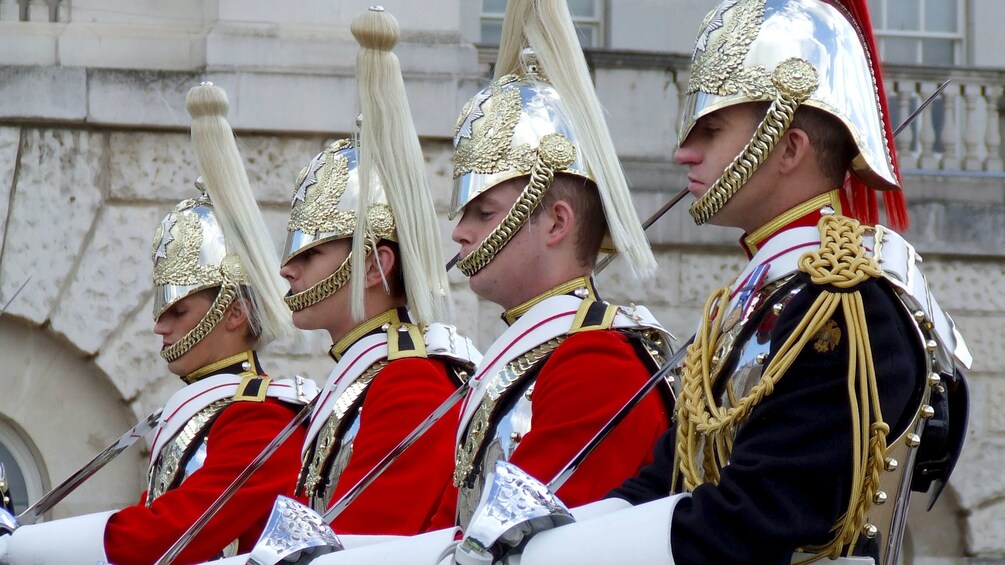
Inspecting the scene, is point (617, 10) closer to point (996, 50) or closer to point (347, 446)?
point (996, 50)

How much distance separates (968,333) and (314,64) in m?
3.19

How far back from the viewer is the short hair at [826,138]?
3.09 m

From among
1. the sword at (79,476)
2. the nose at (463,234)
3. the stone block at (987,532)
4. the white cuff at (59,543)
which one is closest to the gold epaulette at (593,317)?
the nose at (463,234)

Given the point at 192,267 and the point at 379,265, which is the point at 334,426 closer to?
the point at 379,265

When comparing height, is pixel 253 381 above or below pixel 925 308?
below

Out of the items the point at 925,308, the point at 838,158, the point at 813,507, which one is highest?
the point at 838,158

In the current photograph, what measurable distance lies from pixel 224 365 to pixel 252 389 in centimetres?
24

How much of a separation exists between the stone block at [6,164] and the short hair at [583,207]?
413cm

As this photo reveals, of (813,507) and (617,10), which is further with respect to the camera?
(617,10)

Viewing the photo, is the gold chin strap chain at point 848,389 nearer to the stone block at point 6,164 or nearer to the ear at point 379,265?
the ear at point 379,265

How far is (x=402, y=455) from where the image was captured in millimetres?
4340

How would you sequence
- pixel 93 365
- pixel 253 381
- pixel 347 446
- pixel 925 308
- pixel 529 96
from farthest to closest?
pixel 93 365
pixel 253 381
pixel 347 446
pixel 529 96
pixel 925 308

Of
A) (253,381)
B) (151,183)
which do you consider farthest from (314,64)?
(253,381)

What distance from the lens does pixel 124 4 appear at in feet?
25.9
